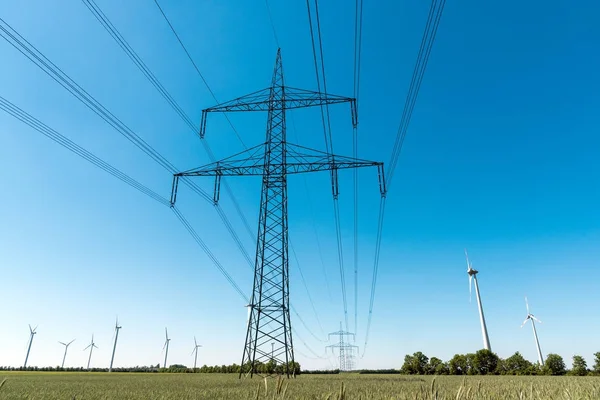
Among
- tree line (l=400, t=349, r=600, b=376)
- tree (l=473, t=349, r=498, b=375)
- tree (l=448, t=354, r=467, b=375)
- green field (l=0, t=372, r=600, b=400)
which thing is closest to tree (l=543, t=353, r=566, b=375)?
tree line (l=400, t=349, r=600, b=376)

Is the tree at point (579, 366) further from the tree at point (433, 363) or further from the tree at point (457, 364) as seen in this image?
the tree at point (433, 363)

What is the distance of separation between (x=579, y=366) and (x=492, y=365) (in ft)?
80.8

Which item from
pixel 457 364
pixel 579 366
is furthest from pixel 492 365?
pixel 579 366

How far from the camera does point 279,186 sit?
3272 cm

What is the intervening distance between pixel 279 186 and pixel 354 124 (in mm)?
9314

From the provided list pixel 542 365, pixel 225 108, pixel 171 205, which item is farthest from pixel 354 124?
pixel 542 365

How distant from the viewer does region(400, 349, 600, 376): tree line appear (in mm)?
93312

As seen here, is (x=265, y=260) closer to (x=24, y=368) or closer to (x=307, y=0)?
(x=307, y=0)

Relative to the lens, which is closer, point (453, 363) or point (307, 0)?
point (307, 0)

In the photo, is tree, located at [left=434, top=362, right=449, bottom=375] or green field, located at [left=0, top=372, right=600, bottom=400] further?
tree, located at [left=434, top=362, right=449, bottom=375]

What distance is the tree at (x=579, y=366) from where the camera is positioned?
88312 millimetres

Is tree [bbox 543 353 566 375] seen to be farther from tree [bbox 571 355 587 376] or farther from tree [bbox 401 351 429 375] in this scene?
tree [bbox 401 351 429 375]

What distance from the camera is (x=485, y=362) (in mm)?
110688

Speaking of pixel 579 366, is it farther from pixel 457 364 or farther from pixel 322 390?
pixel 322 390
